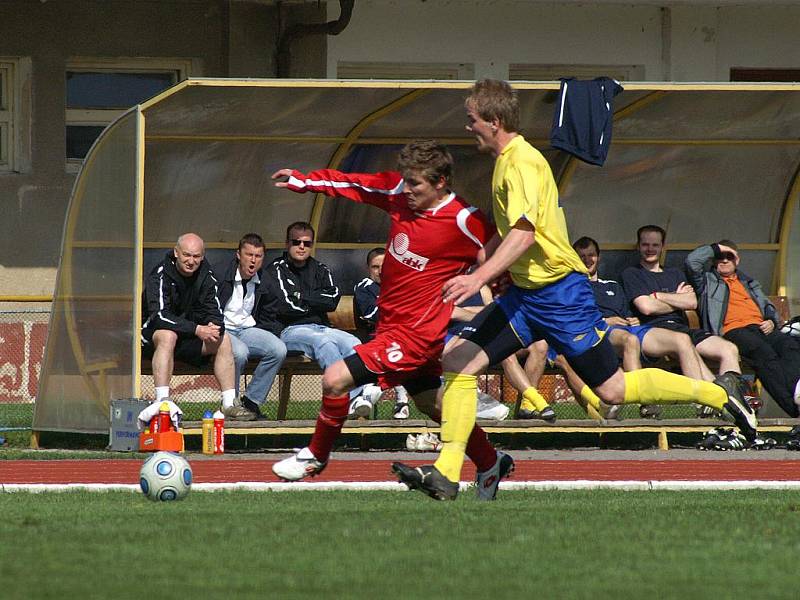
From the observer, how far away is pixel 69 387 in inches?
483

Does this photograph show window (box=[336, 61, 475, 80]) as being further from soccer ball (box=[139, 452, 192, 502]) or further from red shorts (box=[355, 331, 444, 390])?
soccer ball (box=[139, 452, 192, 502])

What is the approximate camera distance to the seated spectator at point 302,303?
12453mm

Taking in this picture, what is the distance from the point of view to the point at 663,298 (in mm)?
13156

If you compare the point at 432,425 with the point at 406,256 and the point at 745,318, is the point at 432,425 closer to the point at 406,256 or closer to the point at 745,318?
the point at 745,318

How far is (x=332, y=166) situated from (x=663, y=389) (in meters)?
5.97

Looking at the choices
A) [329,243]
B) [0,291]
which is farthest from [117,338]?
[0,291]

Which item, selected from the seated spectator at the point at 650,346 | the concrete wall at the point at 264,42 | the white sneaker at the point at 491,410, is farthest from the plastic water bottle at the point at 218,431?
the concrete wall at the point at 264,42

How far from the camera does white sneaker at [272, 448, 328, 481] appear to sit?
8062 millimetres

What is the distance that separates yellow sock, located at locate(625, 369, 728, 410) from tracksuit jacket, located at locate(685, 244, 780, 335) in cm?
461

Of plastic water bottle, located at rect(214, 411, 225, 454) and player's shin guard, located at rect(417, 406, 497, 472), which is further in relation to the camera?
plastic water bottle, located at rect(214, 411, 225, 454)

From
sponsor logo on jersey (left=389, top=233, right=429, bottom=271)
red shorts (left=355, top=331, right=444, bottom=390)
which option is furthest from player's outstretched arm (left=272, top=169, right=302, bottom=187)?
red shorts (left=355, top=331, right=444, bottom=390)

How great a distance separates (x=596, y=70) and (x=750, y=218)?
15.6 feet

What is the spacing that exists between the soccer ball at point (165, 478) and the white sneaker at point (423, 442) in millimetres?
4183

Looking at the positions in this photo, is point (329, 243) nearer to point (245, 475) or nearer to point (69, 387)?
point (69, 387)
